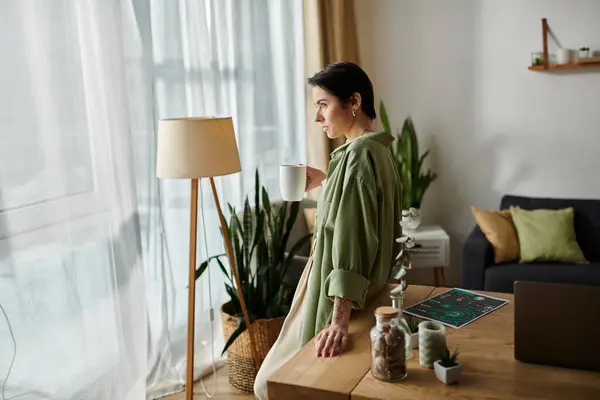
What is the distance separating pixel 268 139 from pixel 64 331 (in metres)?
1.85

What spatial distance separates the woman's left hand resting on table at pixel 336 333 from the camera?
4.88ft

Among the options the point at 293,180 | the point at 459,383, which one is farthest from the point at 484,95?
the point at 459,383

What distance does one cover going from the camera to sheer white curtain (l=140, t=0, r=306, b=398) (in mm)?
3025

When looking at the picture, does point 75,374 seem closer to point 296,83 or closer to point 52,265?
point 52,265

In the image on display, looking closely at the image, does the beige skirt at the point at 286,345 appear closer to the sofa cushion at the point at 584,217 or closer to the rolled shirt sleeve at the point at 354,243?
the rolled shirt sleeve at the point at 354,243

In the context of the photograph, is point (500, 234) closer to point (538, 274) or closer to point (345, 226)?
point (538, 274)

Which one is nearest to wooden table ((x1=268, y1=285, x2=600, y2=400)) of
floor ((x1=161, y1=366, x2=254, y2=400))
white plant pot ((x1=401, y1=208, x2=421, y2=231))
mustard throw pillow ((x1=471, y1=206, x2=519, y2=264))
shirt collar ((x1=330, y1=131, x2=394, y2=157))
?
shirt collar ((x1=330, y1=131, x2=394, y2=157))

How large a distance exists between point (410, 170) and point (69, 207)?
8.03 feet

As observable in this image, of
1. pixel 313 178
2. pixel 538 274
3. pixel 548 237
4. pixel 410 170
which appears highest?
pixel 313 178

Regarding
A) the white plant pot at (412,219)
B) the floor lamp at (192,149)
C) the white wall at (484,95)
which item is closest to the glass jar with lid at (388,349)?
the floor lamp at (192,149)

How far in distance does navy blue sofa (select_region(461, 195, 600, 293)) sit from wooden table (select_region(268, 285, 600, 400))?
2296 millimetres

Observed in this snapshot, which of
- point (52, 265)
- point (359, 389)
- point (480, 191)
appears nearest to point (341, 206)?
point (359, 389)

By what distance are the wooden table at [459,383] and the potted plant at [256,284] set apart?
156 centimetres

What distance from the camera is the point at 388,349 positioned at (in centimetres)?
133
